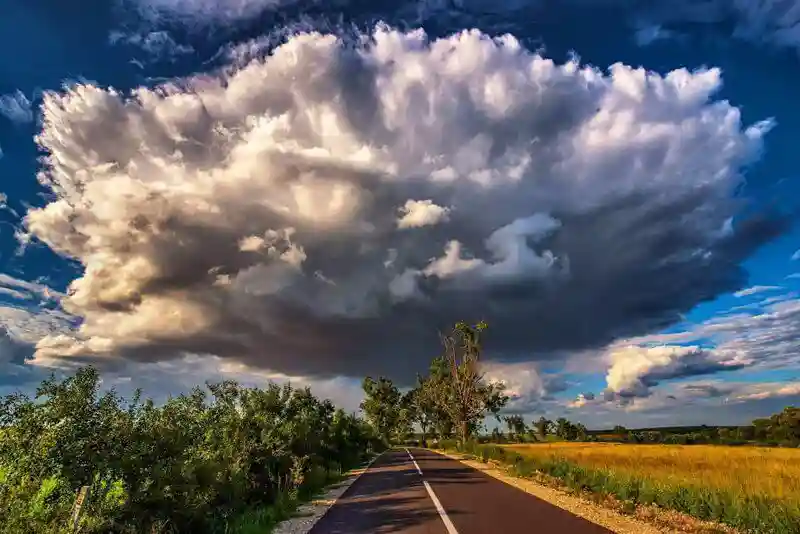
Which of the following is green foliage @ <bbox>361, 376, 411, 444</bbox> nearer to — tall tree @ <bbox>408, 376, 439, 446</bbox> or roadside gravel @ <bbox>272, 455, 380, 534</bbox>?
tall tree @ <bbox>408, 376, 439, 446</bbox>

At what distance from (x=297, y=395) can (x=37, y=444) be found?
1947 centimetres

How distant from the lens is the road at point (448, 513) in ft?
35.5

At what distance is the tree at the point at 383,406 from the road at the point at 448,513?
8439 centimetres

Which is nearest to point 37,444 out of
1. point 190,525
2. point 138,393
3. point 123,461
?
point 123,461

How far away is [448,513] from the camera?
1293cm

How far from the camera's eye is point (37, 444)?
715cm

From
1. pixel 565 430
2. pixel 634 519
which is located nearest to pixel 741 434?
pixel 565 430

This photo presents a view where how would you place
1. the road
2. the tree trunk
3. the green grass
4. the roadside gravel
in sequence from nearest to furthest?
the road < the green grass < the roadside gravel < the tree trunk

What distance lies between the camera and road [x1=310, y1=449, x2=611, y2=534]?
10.8 m

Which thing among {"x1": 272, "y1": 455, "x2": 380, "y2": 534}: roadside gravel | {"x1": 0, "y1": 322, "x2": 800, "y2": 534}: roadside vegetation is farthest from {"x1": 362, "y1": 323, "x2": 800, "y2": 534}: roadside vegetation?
{"x1": 272, "y1": 455, "x2": 380, "y2": 534}: roadside gravel

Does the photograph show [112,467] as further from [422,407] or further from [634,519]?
[422,407]

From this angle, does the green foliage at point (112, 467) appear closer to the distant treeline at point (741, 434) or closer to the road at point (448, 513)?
the road at point (448, 513)

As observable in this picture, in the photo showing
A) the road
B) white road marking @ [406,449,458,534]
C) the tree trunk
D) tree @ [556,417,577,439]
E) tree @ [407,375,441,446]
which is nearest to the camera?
white road marking @ [406,449,458,534]

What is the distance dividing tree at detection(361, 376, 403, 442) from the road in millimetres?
84394
